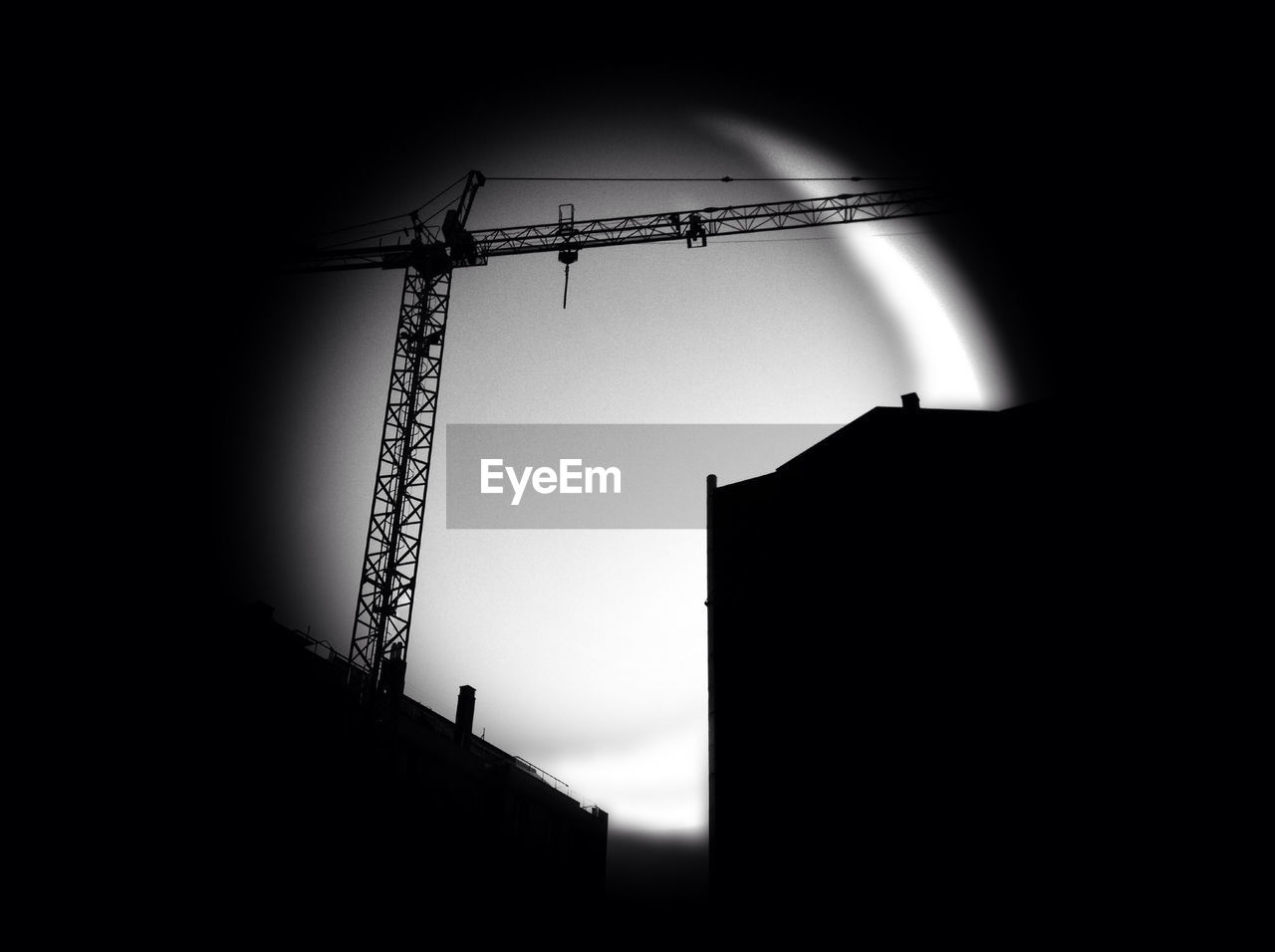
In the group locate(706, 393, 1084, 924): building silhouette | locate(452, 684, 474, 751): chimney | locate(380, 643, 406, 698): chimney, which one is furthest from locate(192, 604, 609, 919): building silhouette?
locate(706, 393, 1084, 924): building silhouette

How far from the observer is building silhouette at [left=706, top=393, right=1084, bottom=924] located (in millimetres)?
11586

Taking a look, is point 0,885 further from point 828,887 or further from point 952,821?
point 952,821

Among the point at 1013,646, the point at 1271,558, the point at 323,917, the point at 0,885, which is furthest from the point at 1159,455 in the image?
the point at 0,885

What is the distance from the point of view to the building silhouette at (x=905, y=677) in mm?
11586

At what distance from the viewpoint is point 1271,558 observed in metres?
10.5

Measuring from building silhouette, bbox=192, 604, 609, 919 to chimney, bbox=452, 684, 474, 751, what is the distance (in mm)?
2410

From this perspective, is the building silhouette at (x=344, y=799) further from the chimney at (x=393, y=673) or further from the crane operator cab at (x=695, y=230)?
the crane operator cab at (x=695, y=230)

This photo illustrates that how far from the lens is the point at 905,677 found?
1327cm

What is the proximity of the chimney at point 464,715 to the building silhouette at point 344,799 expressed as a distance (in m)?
2.41

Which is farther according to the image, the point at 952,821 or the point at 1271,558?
the point at 952,821

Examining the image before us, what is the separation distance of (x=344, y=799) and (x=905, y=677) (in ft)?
67.1

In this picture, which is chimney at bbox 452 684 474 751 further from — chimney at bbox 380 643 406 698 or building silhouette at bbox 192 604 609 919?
chimney at bbox 380 643 406 698

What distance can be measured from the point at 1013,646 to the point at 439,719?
1168 inches

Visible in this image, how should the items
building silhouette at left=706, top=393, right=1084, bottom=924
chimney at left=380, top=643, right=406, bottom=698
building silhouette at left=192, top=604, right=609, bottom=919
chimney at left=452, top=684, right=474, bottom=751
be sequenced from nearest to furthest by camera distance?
building silhouette at left=706, top=393, right=1084, bottom=924
building silhouette at left=192, top=604, right=609, bottom=919
chimney at left=380, top=643, right=406, bottom=698
chimney at left=452, top=684, right=474, bottom=751
